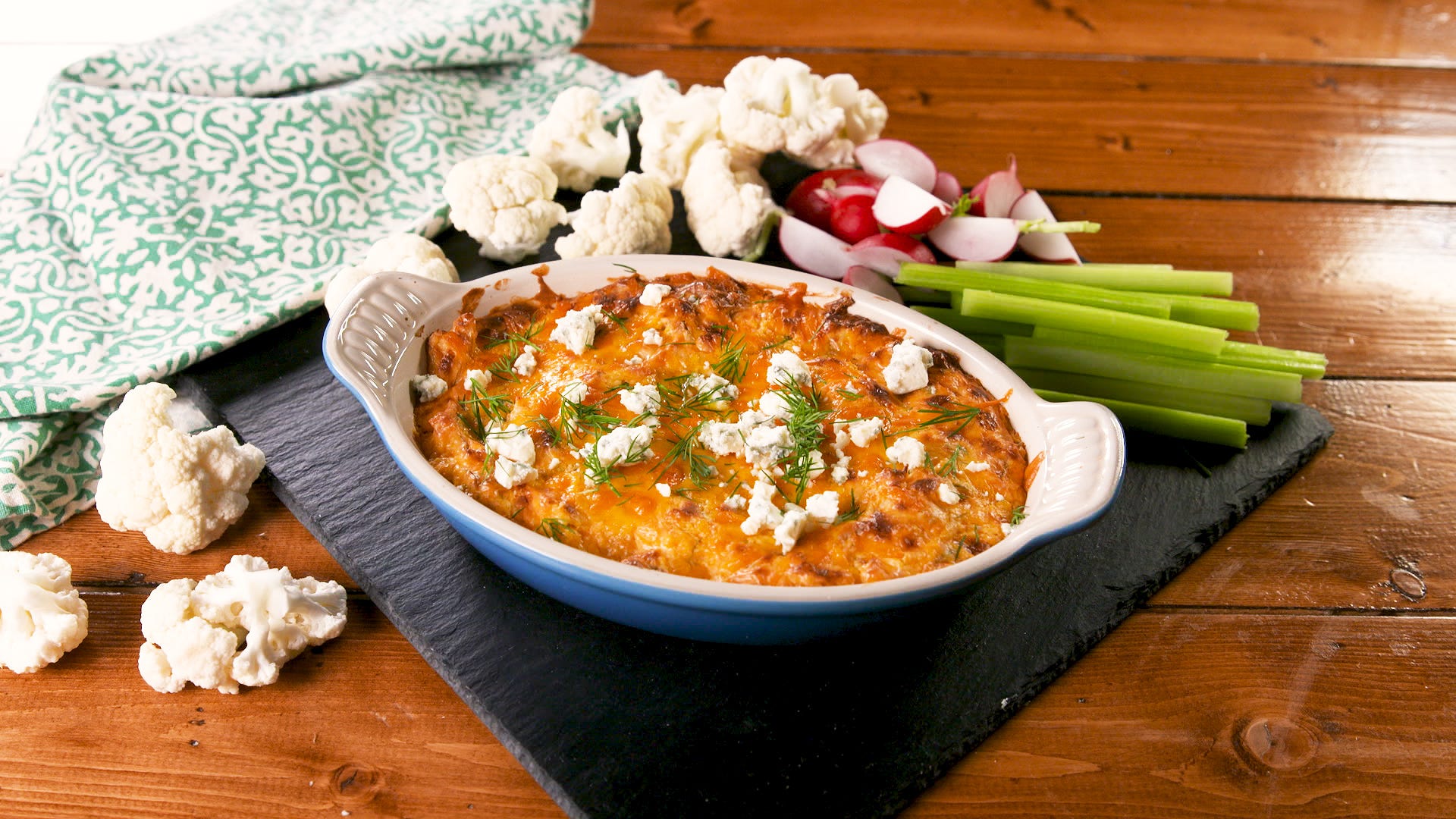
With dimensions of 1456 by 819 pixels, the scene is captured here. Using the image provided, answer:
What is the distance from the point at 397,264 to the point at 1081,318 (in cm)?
172

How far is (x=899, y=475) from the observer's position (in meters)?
2.17

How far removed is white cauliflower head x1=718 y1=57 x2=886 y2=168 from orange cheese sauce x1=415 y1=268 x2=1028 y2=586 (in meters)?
0.67

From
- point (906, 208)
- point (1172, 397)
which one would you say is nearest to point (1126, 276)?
point (1172, 397)

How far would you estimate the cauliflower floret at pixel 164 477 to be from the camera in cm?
233

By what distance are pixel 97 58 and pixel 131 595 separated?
5.94 feet

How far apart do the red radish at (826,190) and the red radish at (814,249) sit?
0.43 ft

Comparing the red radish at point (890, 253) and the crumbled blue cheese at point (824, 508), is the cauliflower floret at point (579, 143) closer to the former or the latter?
the red radish at point (890, 253)

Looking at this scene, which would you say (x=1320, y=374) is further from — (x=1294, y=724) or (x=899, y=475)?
(x=899, y=475)

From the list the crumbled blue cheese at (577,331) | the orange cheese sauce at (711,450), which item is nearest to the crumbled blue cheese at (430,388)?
the orange cheese sauce at (711,450)

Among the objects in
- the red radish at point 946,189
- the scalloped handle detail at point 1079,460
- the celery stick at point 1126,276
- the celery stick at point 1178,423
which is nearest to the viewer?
the scalloped handle detail at point 1079,460

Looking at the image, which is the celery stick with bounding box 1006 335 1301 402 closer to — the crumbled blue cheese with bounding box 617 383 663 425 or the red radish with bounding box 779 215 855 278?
the red radish with bounding box 779 215 855 278

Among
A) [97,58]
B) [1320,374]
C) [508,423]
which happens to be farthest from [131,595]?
[1320,374]

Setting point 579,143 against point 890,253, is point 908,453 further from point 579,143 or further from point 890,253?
A: point 579,143

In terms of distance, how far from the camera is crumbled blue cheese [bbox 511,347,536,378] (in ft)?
7.87
